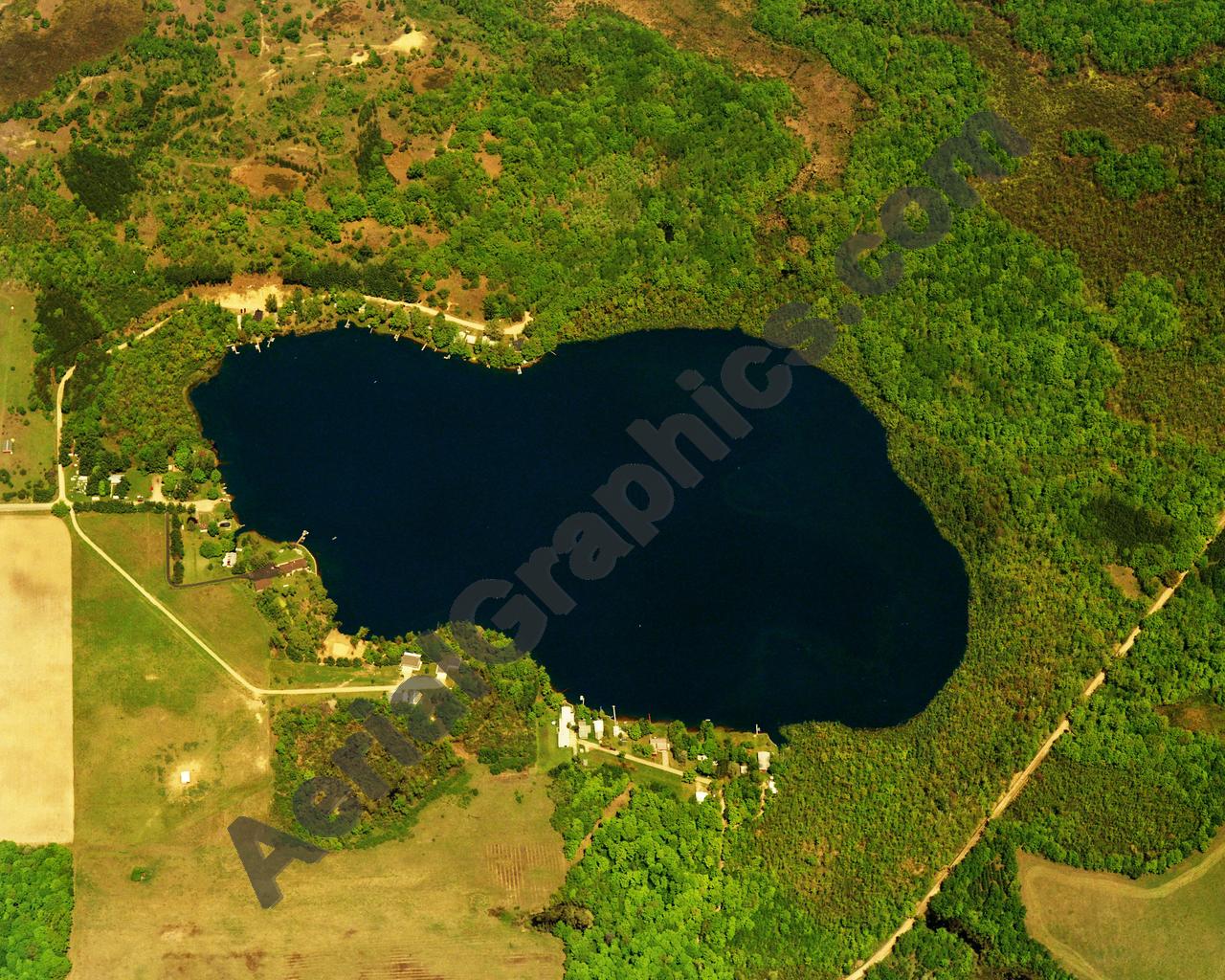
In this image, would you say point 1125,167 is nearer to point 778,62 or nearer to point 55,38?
point 778,62

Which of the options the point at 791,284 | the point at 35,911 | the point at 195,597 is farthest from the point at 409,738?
the point at 791,284

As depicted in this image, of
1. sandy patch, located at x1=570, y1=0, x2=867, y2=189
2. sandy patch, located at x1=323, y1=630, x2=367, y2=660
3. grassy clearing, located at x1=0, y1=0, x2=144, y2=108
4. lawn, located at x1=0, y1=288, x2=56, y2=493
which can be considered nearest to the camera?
sandy patch, located at x1=323, y1=630, x2=367, y2=660

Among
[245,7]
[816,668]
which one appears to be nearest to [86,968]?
[816,668]

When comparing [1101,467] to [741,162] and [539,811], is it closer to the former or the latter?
[741,162]

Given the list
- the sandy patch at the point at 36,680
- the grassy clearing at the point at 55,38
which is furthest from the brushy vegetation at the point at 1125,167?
the sandy patch at the point at 36,680

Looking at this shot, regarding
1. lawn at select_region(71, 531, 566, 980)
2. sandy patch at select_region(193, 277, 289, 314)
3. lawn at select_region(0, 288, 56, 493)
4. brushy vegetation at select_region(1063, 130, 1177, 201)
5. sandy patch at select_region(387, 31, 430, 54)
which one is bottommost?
lawn at select_region(71, 531, 566, 980)

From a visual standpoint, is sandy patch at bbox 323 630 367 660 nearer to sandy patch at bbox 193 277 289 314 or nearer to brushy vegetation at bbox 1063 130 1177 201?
sandy patch at bbox 193 277 289 314

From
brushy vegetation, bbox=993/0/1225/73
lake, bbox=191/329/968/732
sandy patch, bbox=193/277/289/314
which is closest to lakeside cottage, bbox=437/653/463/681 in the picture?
lake, bbox=191/329/968/732
